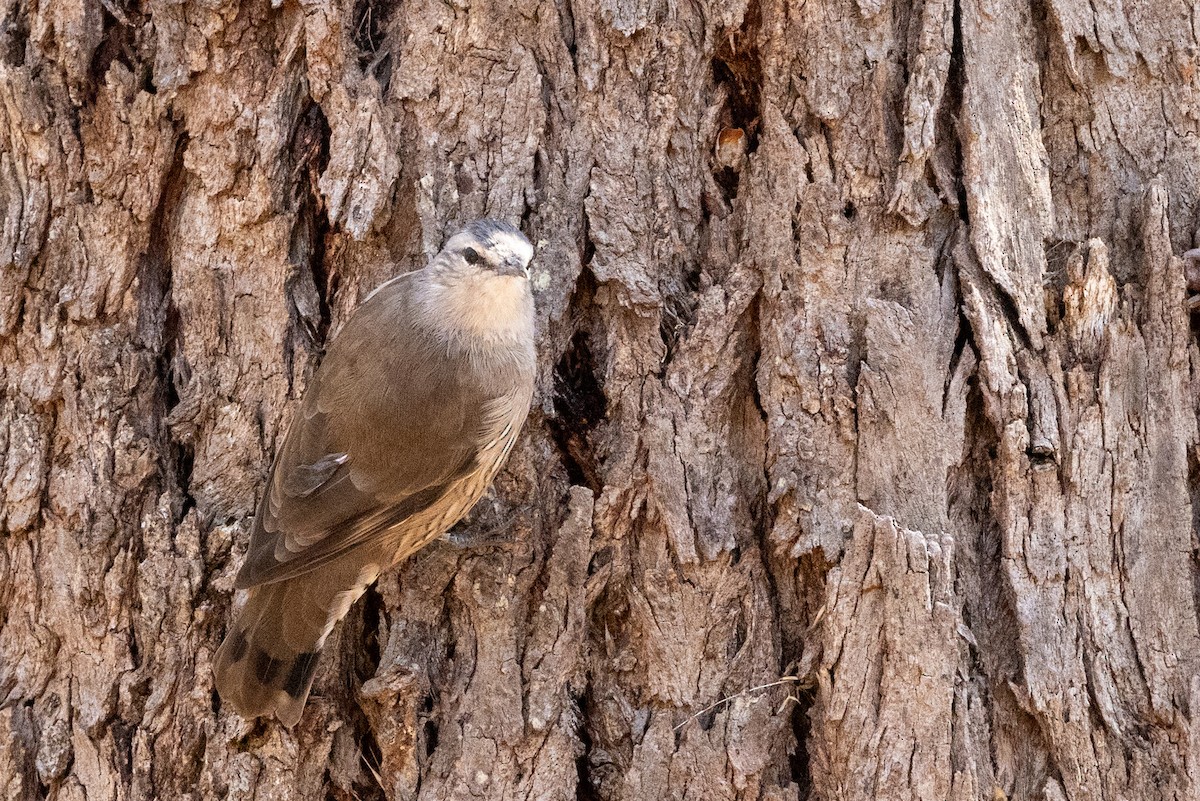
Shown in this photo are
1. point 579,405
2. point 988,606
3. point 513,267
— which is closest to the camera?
point 988,606

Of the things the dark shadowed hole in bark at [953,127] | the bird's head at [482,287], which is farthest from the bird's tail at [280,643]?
the dark shadowed hole in bark at [953,127]

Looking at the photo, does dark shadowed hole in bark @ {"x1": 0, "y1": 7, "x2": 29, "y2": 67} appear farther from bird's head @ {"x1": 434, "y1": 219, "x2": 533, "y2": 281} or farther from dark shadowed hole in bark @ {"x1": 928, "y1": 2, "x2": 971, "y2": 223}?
dark shadowed hole in bark @ {"x1": 928, "y1": 2, "x2": 971, "y2": 223}

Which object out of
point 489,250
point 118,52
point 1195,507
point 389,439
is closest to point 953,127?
point 1195,507

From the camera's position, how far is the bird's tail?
9.07 ft

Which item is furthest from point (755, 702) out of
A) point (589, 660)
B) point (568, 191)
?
point (568, 191)

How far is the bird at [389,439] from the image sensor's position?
2.93 m

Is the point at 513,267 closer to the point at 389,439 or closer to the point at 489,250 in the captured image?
the point at 489,250

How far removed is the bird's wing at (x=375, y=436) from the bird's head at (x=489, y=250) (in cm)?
20

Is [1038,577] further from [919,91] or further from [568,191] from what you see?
[568,191]

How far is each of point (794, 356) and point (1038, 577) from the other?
2.64ft

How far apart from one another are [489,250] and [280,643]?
1.16m

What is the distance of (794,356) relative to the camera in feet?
9.43

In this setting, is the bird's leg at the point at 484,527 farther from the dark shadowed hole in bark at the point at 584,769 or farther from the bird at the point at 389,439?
the dark shadowed hole in bark at the point at 584,769

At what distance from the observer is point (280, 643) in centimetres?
286
